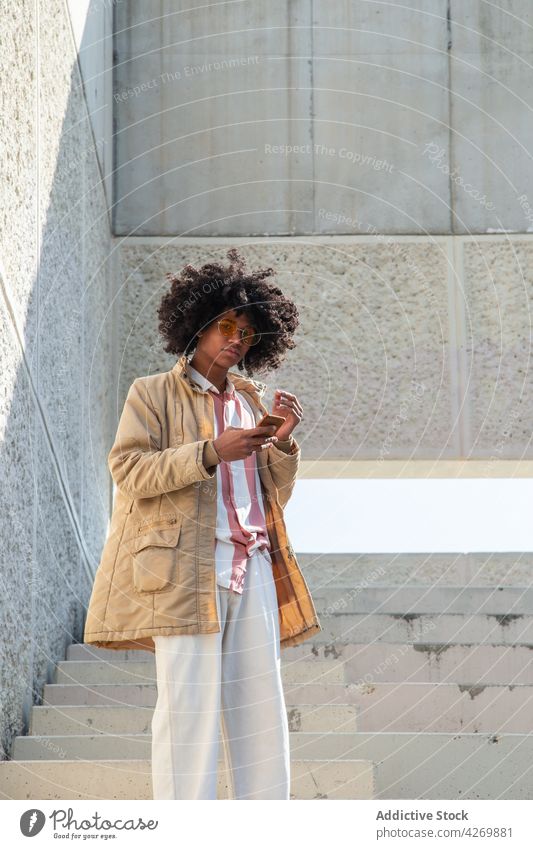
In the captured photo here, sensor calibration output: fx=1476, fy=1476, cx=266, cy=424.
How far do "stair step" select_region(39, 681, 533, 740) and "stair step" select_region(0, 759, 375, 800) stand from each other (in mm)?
623

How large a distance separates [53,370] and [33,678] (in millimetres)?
984

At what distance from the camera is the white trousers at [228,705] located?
9.45ft

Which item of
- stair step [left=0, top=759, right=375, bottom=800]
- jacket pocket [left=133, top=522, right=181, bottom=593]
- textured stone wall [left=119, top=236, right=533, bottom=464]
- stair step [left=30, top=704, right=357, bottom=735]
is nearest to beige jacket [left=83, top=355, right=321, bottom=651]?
jacket pocket [left=133, top=522, right=181, bottom=593]

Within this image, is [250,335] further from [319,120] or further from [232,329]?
[319,120]

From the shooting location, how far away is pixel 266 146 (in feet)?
20.7

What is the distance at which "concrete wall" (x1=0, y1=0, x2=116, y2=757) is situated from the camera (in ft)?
12.2

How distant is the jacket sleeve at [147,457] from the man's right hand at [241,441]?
1.2 inches

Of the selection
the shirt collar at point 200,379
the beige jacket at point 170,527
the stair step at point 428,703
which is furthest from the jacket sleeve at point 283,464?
the stair step at point 428,703

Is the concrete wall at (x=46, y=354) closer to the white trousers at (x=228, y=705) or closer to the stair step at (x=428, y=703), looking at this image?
the stair step at (x=428, y=703)

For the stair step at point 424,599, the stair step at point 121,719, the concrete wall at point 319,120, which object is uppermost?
the concrete wall at point 319,120

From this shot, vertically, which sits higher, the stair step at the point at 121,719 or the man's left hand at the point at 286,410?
the man's left hand at the point at 286,410

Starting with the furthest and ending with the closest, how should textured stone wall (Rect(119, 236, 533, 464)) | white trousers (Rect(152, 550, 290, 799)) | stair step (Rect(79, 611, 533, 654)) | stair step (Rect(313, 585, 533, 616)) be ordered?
1. textured stone wall (Rect(119, 236, 533, 464))
2. stair step (Rect(313, 585, 533, 616))
3. stair step (Rect(79, 611, 533, 654))
4. white trousers (Rect(152, 550, 290, 799))

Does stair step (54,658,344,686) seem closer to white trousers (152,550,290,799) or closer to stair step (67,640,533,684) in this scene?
stair step (67,640,533,684)
